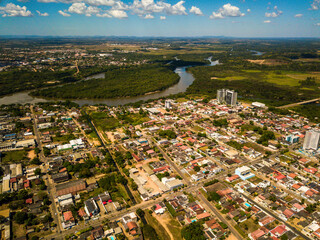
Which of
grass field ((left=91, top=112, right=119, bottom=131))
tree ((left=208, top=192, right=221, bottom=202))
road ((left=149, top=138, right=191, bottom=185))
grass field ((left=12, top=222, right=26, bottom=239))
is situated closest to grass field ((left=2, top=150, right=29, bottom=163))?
grass field ((left=12, top=222, right=26, bottom=239))

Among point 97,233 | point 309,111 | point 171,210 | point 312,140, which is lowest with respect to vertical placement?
point 171,210

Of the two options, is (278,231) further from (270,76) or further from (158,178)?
(270,76)

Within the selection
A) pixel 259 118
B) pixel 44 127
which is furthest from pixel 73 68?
pixel 259 118

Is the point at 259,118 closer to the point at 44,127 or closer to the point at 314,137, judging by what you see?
the point at 314,137

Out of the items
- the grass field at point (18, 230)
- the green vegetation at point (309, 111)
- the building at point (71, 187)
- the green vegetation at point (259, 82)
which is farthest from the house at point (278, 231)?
the green vegetation at point (259, 82)

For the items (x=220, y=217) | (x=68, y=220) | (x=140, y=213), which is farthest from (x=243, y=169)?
(x=68, y=220)
